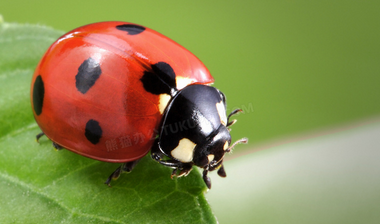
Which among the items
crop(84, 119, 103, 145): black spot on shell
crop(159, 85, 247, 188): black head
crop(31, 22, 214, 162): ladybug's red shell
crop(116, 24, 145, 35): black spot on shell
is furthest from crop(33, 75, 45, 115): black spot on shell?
crop(159, 85, 247, 188): black head

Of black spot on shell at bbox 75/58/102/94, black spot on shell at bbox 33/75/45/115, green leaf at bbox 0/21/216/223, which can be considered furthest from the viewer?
black spot on shell at bbox 33/75/45/115

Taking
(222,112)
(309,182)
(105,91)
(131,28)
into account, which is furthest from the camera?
(309,182)

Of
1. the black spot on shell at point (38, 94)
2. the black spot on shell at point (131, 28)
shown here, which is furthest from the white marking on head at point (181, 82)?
the black spot on shell at point (38, 94)

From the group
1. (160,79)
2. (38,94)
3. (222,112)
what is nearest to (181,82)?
(160,79)

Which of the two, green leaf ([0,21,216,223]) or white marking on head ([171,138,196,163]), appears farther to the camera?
white marking on head ([171,138,196,163])

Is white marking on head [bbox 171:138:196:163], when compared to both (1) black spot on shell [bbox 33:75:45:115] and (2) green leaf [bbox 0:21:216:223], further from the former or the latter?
(1) black spot on shell [bbox 33:75:45:115]

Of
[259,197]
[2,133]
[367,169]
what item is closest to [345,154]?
[367,169]

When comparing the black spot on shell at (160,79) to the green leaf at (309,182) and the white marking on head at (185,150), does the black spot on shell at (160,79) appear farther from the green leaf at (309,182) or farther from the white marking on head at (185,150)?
the green leaf at (309,182)

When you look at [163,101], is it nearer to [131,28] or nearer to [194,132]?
[194,132]
